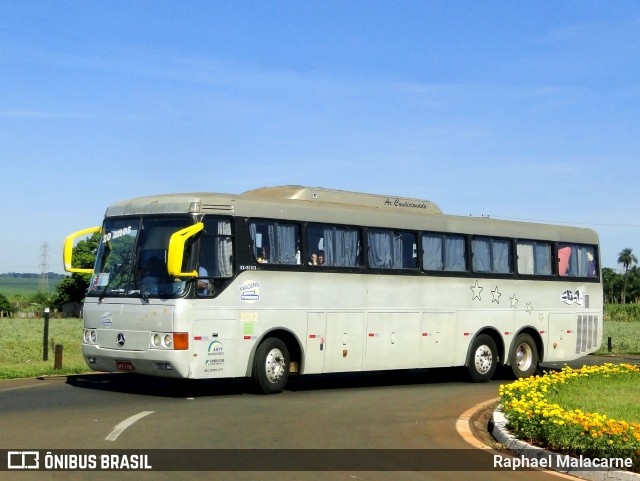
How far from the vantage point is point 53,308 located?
385 ft

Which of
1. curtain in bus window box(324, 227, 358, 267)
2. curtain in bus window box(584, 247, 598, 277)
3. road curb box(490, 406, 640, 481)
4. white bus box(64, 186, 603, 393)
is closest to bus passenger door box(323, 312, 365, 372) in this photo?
white bus box(64, 186, 603, 393)

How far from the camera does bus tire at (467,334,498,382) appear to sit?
22406 millimetres

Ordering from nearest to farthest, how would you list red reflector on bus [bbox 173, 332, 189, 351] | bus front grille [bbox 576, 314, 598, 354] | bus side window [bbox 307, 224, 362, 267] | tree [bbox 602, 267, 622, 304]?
red reflector on bus [bbox 173, 332, 189, 351], bus side window [bbox 307, 224, 362, 267], bus front grille [bbox 576, 314, 598, 354], tree [bbox 602, 267, 622, 304]

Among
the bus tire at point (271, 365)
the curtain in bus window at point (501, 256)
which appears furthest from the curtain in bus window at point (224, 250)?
the curtain in bus window at point (501, 256)

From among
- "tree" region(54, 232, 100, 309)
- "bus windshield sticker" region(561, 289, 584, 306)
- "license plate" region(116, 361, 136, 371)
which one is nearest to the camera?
"license plate" region(116, 361, 136, 371)

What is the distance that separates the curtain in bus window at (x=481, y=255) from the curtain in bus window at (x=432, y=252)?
1.17 m

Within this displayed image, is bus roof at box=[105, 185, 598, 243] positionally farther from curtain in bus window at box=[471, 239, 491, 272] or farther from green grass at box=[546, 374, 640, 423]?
green grass at box=[546, 374, 640, 423]

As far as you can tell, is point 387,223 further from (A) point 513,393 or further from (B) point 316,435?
(B) point 316,435

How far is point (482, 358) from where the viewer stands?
22.7m

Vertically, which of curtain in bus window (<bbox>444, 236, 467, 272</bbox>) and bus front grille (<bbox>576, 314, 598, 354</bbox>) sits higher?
curtain in bus window (<bbox>444, 236, 467, 272</bbox>)

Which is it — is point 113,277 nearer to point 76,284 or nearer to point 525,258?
point 525,258

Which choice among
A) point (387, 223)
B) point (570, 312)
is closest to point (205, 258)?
point (387, 223)

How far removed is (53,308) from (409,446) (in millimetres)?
110098

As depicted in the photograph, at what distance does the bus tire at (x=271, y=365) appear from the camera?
1773cm
